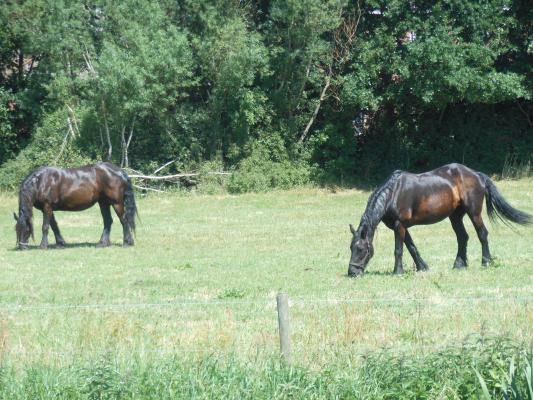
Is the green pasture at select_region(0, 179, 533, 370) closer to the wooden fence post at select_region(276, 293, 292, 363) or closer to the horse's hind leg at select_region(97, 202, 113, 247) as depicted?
the wooden fence post at select_region(276, 293, 292, 363)

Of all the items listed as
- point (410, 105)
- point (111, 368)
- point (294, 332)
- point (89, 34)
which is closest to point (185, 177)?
point (89, 34)

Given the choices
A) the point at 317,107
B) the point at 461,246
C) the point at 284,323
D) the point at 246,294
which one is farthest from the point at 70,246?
the point at 317,107

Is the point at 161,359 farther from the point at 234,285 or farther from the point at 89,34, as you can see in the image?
the point at 89,34

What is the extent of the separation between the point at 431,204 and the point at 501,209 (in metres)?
1.39

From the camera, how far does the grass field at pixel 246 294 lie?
10.3m

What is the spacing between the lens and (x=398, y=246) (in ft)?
54.3

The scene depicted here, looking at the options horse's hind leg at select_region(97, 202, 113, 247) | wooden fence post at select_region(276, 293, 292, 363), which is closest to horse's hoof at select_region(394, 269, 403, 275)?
wooden fence post at select_region(276, 293, 292, 363)

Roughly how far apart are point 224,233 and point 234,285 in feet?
33.7

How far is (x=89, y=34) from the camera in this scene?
121ft

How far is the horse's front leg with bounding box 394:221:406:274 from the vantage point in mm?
16469

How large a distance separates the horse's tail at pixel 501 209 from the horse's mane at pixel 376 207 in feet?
6.54

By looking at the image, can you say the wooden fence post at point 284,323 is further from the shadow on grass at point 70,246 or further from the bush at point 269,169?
the bush at point 269,169

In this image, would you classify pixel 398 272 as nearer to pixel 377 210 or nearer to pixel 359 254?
pixel 359 254

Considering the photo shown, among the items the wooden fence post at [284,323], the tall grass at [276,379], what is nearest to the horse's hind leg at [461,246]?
the tall grass at [276,379]
